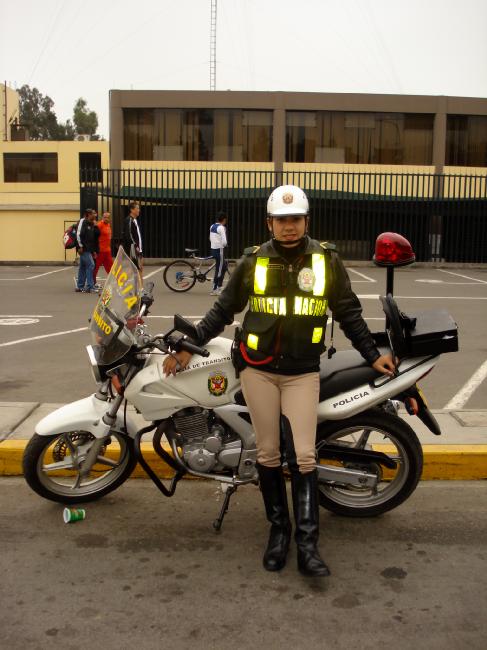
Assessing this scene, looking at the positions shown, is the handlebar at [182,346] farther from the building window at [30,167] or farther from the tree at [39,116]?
the tree at [39,116]

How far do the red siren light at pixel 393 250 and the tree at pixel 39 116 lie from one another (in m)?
97.7

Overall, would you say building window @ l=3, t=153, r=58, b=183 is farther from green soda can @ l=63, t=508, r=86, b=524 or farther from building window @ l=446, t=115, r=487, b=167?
green soda can @ l=63, t=508, r=86, b=524

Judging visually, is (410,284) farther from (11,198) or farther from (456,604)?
(11,198)

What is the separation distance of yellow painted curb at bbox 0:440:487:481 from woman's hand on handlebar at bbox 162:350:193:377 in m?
1.08

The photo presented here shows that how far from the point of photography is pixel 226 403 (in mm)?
3869

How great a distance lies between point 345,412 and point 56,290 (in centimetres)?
1293

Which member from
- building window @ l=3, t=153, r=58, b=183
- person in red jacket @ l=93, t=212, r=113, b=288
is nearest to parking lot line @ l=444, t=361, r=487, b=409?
person in red jacket @ l=93, t=212, r=113, b=288

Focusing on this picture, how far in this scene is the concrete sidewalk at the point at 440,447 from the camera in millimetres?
4727

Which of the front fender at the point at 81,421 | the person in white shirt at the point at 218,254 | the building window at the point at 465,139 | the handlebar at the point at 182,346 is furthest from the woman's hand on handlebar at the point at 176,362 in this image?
the building window at the point at 465,139

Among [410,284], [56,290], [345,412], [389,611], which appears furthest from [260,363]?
[410,284]

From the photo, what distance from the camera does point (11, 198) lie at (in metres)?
33.0

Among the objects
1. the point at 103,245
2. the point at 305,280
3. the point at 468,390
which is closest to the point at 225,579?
the point at 305,280

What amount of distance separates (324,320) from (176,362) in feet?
2.63

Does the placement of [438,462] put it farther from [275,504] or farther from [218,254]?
[218,254]
